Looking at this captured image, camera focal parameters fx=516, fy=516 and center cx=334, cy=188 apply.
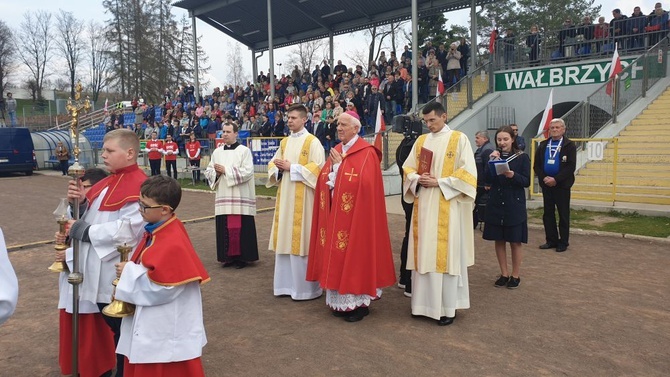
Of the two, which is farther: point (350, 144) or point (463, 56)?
point (463, 56)

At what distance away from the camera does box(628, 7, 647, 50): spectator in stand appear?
1582cm

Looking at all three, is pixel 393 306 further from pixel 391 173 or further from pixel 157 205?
pixel 391 173

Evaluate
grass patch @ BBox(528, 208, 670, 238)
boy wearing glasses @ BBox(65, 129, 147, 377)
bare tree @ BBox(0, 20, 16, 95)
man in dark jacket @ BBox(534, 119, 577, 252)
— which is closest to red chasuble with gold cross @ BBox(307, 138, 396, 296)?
boy wearing glasses @ BBox(65, 129, 147, 377)

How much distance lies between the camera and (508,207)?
19.7 feet

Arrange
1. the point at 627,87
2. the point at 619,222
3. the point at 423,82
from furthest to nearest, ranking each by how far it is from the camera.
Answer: the point at 423,82 < the point at 627,87 < the point at 619,222

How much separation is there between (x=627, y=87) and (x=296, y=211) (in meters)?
13.0

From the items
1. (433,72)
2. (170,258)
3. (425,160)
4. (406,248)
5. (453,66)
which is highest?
(453,66)

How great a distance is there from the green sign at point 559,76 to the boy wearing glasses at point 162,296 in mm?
15348

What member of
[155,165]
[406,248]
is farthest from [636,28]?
[155,165]

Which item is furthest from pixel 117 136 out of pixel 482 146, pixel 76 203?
pixel 482 146

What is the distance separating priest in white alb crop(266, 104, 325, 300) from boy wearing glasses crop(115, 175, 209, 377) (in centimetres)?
277

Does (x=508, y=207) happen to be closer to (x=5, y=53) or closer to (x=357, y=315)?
(x=357, y=315)

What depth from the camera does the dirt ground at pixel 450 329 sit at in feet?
13.2

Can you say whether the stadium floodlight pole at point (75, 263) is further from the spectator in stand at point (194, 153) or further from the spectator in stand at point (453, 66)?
the spectator in stand at point (453, 66)
